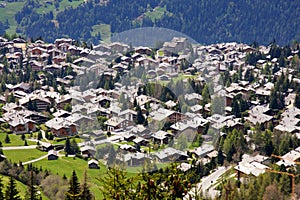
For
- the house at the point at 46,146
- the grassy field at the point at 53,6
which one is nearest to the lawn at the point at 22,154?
the house at the point at 46,146

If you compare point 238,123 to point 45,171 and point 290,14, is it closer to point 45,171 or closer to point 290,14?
point 45,171

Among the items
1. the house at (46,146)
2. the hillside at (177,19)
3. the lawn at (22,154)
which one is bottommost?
the hillside at (177,19)

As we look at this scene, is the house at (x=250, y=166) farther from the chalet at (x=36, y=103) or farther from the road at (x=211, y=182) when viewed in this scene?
the chalet at (x=36, y=103)

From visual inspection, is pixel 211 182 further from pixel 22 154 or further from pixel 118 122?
pixel 22 154

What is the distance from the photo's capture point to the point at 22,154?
784 inches

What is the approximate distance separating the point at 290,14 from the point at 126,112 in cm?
5932

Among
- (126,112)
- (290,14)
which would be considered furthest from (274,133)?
(290,14)

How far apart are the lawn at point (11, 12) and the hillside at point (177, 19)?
24 centimetres

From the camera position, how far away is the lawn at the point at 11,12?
6888 centimetres

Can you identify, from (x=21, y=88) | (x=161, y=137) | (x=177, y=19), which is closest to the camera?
(x=161, y=137)

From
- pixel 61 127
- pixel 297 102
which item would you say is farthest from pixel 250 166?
pixel 297 102

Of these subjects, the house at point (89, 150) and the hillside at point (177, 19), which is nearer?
the house at point (89, 150)

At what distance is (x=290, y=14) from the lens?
69312 mm

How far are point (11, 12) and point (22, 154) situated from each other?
174 feet
